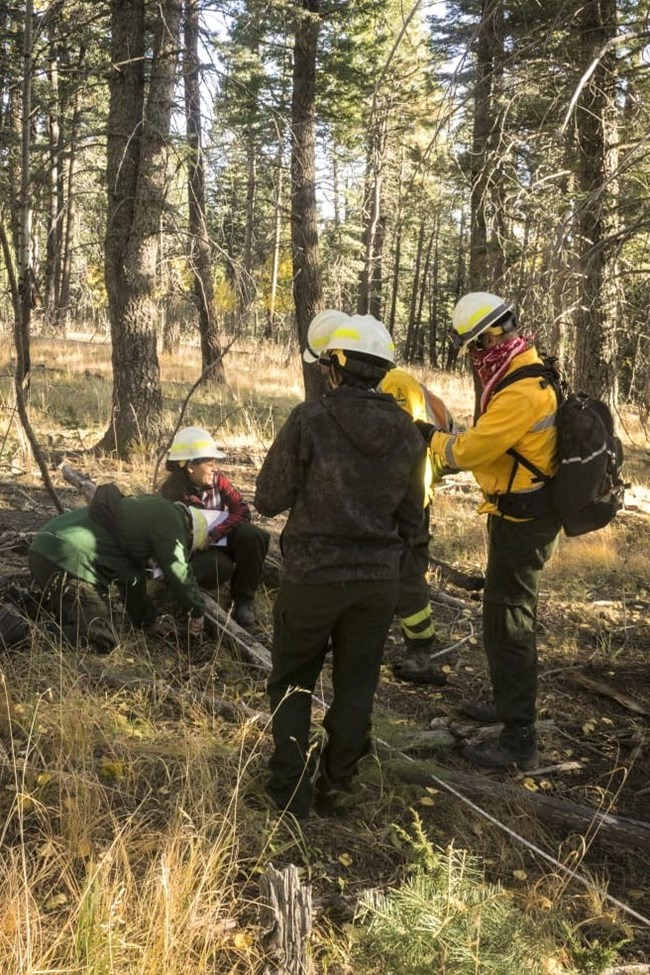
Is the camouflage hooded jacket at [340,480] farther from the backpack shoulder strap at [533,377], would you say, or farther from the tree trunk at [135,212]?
the tree trunk at [135,212]

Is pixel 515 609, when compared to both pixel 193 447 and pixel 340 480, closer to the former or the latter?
pixel 340 480

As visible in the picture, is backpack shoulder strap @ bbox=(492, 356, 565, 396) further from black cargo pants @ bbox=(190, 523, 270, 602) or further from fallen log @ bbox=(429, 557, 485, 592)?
fallen log @ bbox=(429, 557, 485, 592)

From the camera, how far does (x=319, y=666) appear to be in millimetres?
3217

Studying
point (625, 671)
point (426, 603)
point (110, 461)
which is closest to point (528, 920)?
point (426, 603)

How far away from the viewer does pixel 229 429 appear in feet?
36.9

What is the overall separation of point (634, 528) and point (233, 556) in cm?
573

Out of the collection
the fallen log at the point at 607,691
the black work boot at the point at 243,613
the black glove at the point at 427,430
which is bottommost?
the fallen log at the point at 607,691

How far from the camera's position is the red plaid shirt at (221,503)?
5238 mm

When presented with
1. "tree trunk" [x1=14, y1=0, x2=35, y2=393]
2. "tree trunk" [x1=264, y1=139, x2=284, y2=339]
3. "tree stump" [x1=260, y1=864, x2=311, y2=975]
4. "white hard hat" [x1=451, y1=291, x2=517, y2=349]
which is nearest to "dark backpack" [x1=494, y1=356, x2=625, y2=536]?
"white hard hat" [x1=451, y1=291, x2=517, y2=349]

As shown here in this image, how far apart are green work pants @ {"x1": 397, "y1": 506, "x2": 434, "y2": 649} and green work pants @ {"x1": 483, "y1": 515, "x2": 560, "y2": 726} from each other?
953mm

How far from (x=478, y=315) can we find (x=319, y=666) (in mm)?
1828

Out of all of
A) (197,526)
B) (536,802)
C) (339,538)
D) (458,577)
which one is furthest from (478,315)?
(458,577)

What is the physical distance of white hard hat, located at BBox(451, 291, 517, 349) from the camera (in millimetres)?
3730

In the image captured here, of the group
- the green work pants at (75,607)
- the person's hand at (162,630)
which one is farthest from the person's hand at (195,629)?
the green work pants at (75,607)
